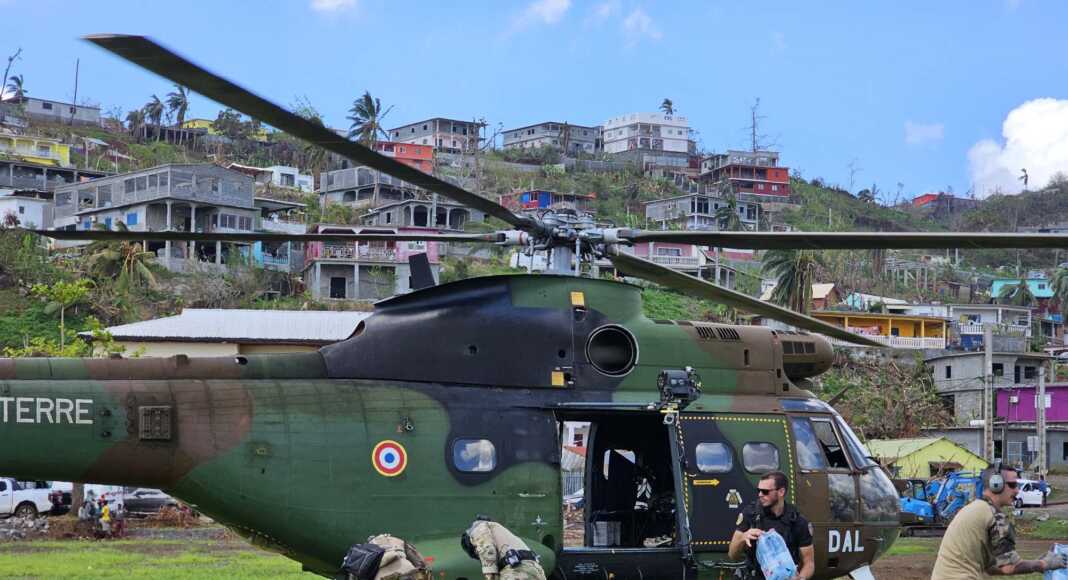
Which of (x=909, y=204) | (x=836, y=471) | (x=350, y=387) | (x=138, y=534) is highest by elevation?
(x=909, y=204)

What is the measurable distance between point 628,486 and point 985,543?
19.5 feet

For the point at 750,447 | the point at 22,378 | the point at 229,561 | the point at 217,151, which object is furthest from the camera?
the point at 217,151

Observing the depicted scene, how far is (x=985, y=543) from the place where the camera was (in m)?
8.37

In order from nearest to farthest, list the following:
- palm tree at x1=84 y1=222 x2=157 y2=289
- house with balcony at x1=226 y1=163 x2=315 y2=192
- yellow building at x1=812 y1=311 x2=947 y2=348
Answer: palm tree at x1=84 y1=222 x2=157 y2=289
yellow building at x1=812 y1=311 x2=947 y2=348
house with balcony at x1=226 y1=163 x2=315 y2=192

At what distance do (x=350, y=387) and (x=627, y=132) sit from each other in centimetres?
17847

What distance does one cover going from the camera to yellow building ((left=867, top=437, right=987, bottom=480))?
4362cm

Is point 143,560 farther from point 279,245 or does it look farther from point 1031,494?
point 279,245

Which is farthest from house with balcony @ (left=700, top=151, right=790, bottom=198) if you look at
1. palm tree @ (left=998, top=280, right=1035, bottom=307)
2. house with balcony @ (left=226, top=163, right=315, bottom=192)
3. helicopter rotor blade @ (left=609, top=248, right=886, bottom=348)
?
helicopter rotor blade @ (left=609, top=248, right=886, bottom=348)

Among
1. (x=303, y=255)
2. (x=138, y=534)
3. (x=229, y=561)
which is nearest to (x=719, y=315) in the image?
(x=303, y=255)

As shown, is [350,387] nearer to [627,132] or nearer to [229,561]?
[229,561]

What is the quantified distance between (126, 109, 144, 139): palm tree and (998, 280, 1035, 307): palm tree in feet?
296

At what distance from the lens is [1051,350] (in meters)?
85.9

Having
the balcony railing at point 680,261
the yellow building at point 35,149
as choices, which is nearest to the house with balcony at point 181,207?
the balcony railing at point 680,261

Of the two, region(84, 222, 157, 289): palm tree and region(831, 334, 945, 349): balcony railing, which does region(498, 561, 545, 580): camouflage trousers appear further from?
region(831, 334, 945, 349): balcony railing
